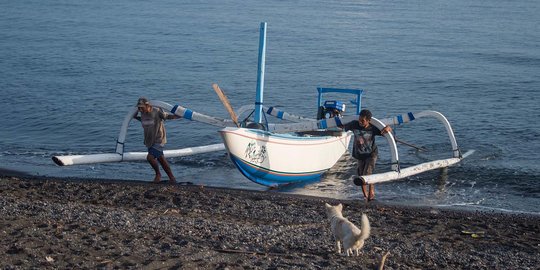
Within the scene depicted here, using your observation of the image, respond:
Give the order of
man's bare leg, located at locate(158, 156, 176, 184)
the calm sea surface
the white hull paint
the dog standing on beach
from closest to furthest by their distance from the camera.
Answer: the dog standing on beach
the white hull paint
man's bare leg, located at locate(158, 156, 176, 184)
the calm sea surface

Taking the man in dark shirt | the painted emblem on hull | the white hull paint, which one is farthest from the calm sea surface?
the man in dark shirt

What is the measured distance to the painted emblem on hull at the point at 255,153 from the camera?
43.3 ft

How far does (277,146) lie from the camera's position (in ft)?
45.2

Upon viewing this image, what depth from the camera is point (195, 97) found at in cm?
2745

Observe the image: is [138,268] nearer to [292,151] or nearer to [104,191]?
[104,191]

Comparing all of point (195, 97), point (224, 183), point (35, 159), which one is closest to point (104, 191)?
point (224, 183)

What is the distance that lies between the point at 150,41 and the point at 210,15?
43.8ft

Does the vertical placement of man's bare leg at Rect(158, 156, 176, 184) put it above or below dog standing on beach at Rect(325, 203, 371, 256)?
below

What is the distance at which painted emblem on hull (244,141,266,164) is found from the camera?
43.3ft

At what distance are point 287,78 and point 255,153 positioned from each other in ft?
59.6

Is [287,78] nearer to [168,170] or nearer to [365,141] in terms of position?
[168,170]

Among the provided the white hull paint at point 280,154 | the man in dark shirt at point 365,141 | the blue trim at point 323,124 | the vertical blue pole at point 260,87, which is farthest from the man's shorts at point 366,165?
the vertical blue pole at point 260,87

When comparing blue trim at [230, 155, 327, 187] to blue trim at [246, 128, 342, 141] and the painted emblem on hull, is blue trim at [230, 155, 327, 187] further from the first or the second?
blue trim at [246, 128, 342, 141]

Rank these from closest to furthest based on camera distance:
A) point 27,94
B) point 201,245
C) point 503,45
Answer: point 201,245 → point 27,94 → point 503,45
